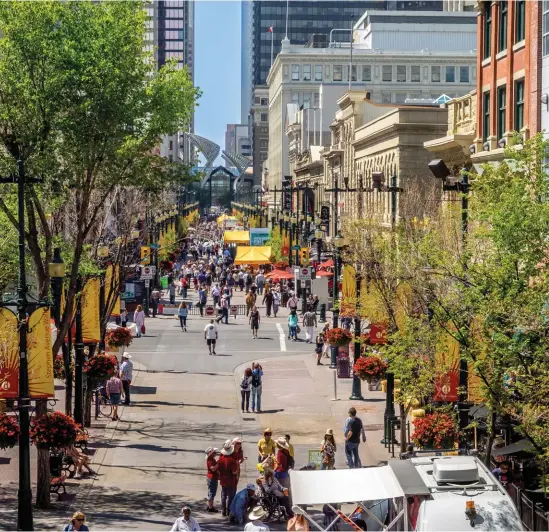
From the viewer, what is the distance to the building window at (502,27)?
4006cm

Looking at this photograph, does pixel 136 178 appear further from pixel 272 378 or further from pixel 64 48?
pixel 272 378

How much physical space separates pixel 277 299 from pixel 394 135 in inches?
509

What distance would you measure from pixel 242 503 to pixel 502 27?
2525 cm

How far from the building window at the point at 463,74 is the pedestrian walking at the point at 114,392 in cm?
12000

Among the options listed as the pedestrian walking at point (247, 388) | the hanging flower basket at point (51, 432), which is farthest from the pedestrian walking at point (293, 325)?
the hanging flower basket at point (51, 432)

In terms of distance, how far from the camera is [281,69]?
173375 millimetres

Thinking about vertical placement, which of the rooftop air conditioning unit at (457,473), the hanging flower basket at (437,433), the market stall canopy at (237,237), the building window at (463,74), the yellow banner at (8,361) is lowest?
the hanging flower basket at (437,433)

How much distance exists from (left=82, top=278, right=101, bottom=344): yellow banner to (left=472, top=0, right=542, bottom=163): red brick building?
43.7 ft

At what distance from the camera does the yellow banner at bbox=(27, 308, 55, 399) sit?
21812mm

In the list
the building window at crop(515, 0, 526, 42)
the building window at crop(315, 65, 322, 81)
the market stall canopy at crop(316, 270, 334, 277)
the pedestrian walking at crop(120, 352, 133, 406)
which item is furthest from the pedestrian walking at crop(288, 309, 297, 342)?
the building window at crop(315, 65, 322, 81)

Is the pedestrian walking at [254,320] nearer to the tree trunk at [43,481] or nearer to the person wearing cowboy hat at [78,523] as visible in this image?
the tree trunk at [43,481]

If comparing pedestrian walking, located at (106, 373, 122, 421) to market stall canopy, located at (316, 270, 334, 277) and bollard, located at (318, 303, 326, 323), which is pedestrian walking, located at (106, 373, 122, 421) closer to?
bollard, located at (318, 303, 326, 323)

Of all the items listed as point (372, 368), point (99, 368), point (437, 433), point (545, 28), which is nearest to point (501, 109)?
point (545, 28)

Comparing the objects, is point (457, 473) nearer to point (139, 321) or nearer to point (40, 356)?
point (40, 356)
